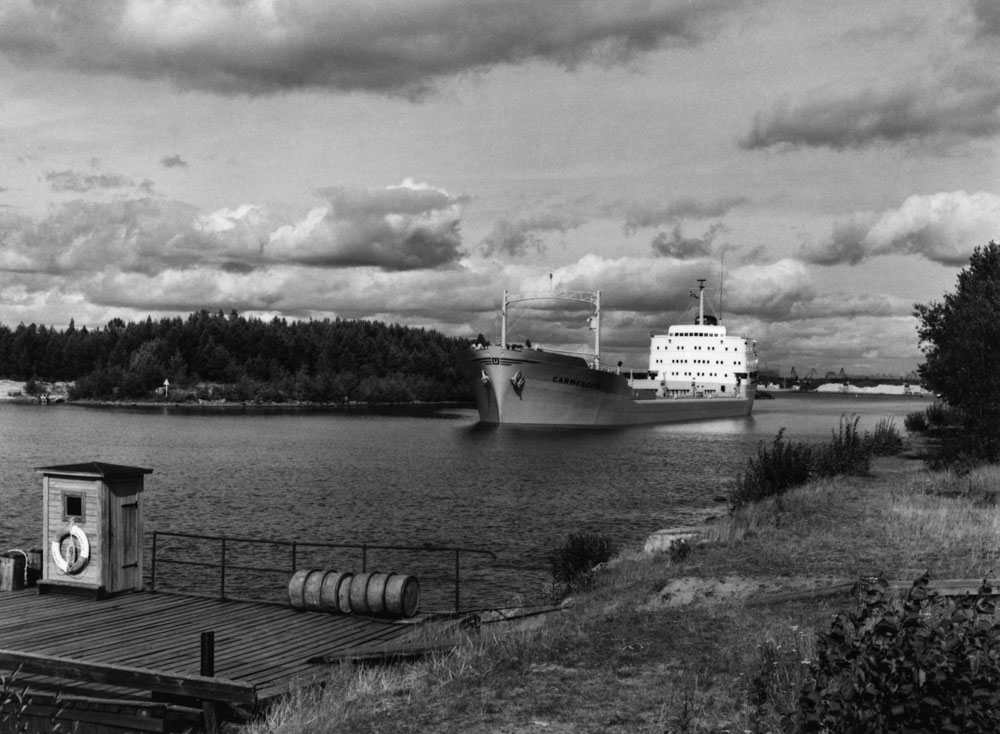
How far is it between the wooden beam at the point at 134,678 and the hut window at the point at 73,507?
187 inches

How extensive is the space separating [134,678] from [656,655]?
6126 mm

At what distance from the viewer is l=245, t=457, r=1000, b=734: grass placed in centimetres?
827

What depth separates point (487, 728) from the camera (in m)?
8.14

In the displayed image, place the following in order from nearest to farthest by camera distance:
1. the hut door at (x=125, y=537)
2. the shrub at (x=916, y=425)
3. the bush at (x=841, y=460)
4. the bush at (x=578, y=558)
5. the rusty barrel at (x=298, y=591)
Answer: the rusty barrel at (x=298, y=591), the hut door at (x=125, y=537), the bush at (x=578, y=558), the bush at (x=841, y=460), the shrub at (x=916, y=425)

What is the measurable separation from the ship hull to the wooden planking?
66.6 metres

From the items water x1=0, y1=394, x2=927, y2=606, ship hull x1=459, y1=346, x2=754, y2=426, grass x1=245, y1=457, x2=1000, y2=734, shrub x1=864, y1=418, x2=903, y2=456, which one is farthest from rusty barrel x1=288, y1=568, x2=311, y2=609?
ship hull x1=459, y1=346, x2=754, y2=426

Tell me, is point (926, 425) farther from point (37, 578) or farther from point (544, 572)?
point (37, 578)

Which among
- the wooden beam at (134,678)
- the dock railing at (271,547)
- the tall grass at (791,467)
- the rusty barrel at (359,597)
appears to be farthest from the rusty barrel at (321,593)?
the tall grass at (791,467)

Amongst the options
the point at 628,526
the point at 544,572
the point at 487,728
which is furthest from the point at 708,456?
the point at 487,728

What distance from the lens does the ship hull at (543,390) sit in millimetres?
82312

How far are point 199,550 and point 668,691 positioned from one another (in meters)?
20.4

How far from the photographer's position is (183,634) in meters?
13.1

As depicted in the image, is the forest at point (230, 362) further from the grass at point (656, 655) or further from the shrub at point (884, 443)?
the grass at point (656, 655)

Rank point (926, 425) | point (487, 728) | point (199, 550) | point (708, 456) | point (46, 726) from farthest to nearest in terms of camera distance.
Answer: point (926, 425) < point (708, 456) < point (199, 550) < point (46, 726) < point (487, 728)
